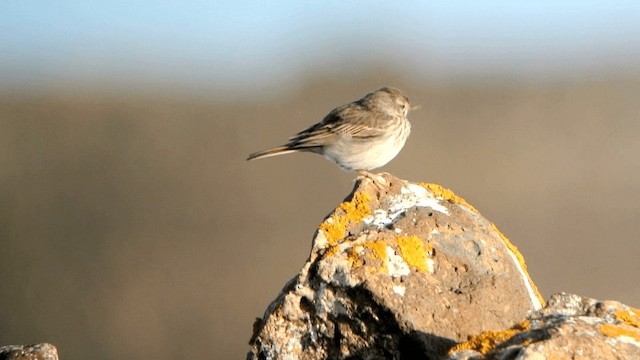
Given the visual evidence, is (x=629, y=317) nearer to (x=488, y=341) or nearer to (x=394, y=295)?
(x=488, y=341)

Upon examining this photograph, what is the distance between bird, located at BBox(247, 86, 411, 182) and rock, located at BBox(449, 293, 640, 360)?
567 centimetres

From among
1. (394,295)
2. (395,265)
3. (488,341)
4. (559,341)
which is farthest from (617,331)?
(395,265)

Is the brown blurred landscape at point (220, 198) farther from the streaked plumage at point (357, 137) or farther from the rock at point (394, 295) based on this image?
the rock at point (394, 295)

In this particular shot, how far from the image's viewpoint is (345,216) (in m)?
6.97

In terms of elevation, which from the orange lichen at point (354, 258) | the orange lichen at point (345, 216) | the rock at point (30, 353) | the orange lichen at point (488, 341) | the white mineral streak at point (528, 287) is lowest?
the orange lichen at point (488, 341)

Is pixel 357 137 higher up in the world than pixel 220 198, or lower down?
lower down

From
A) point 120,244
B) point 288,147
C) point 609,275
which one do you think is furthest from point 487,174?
point 288,147

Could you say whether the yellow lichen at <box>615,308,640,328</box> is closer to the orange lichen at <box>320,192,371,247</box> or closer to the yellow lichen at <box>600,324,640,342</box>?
the yellow lichen at <box>600,324,640,342</box>

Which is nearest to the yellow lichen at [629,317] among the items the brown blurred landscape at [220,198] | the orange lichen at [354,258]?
the orange lichen at [354,258]

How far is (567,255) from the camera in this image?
21703mm

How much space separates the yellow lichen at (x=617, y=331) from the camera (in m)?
4.82

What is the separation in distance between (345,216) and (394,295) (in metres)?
1.00

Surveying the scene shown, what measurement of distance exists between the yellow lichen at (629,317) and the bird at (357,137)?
525 centimetres

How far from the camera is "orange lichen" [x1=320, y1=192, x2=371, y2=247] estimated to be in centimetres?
674
